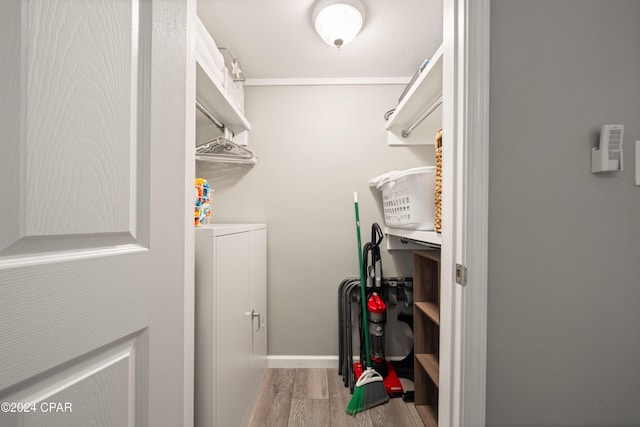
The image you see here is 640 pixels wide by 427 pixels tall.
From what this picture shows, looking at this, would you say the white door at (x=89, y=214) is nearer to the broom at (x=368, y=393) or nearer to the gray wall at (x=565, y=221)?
the gray wall at (x=565, y=221)

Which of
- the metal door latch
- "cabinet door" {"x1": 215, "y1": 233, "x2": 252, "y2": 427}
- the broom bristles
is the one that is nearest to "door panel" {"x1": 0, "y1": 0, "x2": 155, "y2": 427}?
"cabinet door" {"x1": 215, "y1": 233, "x2": 252, "y2": 427}

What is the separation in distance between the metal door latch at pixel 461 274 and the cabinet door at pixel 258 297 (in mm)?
1023

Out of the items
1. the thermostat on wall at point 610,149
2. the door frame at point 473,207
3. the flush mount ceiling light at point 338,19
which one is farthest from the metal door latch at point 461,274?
the flush mount ceiling light at point 338,19

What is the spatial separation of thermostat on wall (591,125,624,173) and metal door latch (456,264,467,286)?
0.46 metres

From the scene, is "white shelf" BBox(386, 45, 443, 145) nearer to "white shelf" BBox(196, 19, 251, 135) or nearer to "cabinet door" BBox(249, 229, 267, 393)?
"white shelf" BBox(196, 19, 251, 135)

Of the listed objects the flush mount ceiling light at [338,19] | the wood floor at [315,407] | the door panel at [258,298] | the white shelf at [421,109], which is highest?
the flush mount ceiling light at [338,19]

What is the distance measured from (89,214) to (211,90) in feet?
3.41

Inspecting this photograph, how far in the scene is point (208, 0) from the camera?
49.8 inches

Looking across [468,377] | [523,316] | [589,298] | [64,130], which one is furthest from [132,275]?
[589,298]

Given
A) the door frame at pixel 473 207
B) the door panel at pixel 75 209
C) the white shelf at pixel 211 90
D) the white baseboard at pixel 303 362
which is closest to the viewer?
the door panel at pixel 75 209

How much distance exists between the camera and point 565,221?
74 cm

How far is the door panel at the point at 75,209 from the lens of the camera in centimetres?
34

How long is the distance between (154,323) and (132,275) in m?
0.13

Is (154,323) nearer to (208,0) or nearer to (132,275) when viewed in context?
(132,275)
